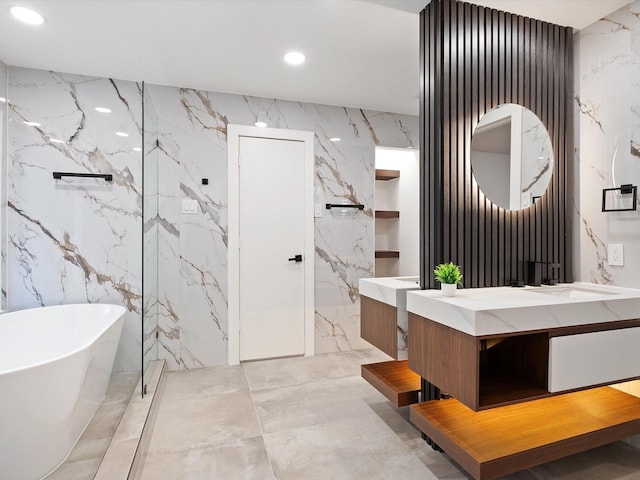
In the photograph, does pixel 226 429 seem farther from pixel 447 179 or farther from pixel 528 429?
pixel 447 179

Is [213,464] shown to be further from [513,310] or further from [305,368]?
[513,310]

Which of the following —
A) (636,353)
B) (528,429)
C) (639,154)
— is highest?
(639,154)

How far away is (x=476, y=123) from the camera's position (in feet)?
6.74

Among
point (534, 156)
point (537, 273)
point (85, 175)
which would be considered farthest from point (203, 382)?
point (534, 156)

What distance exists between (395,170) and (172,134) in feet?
8.42

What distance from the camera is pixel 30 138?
2.77m

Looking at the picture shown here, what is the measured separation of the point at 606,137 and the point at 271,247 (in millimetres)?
2653

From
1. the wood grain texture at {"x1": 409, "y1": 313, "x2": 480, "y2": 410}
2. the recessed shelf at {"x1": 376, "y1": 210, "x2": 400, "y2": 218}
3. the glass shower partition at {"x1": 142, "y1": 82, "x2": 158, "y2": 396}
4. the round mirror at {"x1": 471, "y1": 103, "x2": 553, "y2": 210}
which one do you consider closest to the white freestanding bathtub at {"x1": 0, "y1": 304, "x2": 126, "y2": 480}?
the glass shower partition at {"x1": 142, "y1": 82, "x2": 158, "y2": 396}

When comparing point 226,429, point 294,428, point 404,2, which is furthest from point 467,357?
point 404,2

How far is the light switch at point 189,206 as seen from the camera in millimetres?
3156

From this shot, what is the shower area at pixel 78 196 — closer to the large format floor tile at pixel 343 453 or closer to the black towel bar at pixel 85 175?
the black towel bar at pixel 85 175

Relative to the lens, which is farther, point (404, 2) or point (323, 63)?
point (323, 63)

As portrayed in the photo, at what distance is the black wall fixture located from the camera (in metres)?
1.97

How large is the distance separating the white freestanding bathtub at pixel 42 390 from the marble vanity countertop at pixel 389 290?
5.38 feet
